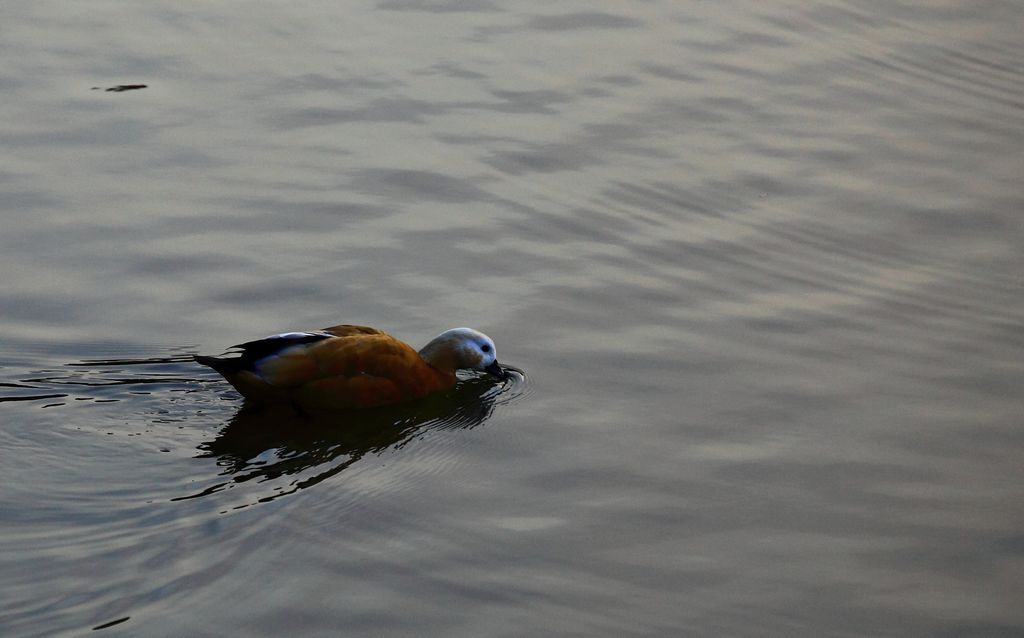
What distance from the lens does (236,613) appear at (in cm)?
667

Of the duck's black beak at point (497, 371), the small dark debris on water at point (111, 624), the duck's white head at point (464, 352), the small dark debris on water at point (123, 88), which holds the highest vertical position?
the small dark debris on water at point (123, 88)

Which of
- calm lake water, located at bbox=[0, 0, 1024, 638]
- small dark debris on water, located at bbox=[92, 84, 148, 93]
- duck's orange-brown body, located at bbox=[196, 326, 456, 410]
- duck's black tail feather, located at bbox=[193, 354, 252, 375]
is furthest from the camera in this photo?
small dark debris on water, located at bbox=[92, 84, 148, 93]

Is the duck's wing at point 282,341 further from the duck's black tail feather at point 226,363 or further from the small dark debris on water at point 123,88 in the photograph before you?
the small dark debris on water at point 123,88

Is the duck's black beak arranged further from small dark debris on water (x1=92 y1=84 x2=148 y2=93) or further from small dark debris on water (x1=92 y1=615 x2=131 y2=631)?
small dark debris on water (x1=92 y1=84 x2=148 y2=93)

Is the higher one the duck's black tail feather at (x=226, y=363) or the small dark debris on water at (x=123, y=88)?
the small dark debris on water at (x=123, y=88)

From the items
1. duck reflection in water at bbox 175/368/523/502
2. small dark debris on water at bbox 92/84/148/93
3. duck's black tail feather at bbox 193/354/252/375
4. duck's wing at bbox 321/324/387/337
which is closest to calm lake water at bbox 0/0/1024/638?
duck reflection in water at bbox 175/368/523/502

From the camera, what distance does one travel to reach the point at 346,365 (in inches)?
351

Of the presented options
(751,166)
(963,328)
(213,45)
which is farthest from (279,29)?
(963,328)

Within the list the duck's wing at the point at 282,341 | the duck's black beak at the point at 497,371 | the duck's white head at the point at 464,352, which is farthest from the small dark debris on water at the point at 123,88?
the duck's black beak at the point at 497,371

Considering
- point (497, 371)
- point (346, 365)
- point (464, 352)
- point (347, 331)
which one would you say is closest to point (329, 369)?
point (346, 365)

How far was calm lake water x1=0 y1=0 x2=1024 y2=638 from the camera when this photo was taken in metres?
7.13

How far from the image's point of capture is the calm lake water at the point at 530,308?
7.13m

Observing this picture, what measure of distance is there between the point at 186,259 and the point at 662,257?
3.31m

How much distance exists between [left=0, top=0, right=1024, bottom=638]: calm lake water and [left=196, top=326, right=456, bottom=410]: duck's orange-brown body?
154 mm
